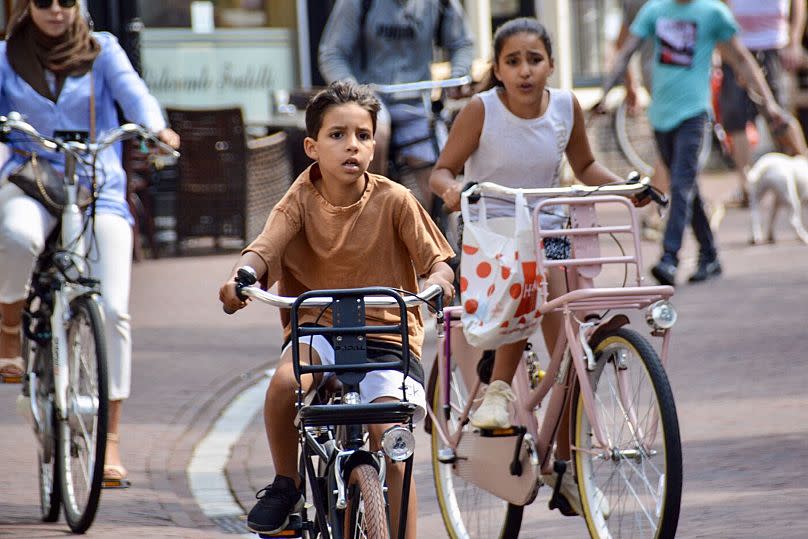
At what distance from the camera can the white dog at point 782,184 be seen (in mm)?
12719

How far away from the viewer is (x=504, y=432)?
4.96 m

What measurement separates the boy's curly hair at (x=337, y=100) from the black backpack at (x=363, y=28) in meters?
4.53

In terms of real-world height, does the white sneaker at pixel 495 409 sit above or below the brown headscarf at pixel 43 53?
below

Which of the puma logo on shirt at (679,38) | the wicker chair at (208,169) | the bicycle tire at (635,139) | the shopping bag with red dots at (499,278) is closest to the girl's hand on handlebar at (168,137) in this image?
the shopping bag with red dots at (499,278)

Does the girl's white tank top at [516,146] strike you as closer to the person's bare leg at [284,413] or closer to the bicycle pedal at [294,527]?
the person's bare leg at [284,413]

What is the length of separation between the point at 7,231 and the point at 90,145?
16.7 inches

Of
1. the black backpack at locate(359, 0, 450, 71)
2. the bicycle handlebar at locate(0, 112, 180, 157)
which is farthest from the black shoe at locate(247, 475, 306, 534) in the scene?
the black backpack at locate(359, 0, 450, 71)

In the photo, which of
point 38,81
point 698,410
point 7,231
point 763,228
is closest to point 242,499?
point 7,231

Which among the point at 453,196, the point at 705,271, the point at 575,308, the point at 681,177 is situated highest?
the point at 453,196

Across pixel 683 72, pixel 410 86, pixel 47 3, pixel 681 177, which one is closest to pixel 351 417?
pixel 47 3

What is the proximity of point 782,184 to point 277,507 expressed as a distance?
29.6ft

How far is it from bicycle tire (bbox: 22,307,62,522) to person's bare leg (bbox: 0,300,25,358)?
7 centimetres

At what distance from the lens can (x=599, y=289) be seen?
4.46m

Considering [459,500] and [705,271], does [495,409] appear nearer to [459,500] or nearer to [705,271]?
[459,500]
